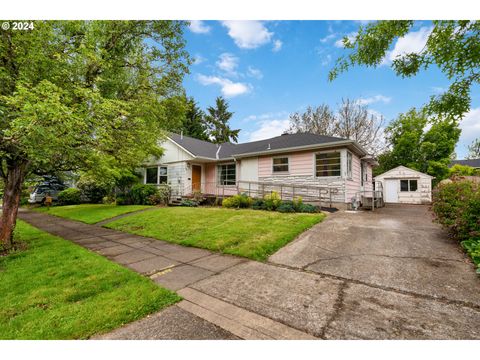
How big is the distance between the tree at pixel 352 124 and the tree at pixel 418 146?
1536 mm

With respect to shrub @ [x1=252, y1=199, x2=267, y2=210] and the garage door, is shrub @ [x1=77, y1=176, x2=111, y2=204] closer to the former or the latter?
shrub @ [x1=252, y1=199, x2=267, y2=210]

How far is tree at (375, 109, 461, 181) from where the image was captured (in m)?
22.3

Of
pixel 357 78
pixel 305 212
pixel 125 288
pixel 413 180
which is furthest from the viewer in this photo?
pixel 413 180

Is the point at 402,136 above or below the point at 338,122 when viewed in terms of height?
below

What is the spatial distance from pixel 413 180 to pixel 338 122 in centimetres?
1036

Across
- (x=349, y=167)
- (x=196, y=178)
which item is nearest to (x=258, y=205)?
(x=349, y=167)

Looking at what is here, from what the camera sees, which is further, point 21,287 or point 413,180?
point 413,180

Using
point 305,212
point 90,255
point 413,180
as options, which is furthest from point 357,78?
point 413,180

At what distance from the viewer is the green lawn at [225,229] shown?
5570mm

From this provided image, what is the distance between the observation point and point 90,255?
520 cm

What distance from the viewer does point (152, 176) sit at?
17.6m

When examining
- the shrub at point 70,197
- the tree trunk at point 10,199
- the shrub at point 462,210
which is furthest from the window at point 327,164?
the shrub at point 70,197

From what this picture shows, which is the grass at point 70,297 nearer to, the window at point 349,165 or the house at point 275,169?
the house at point 275,169
